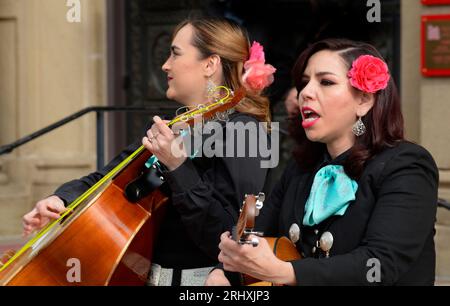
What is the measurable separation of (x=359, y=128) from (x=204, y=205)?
1.97 ft

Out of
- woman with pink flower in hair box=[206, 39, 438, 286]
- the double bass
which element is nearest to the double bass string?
the double bass

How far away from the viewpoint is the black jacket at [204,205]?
2.79m

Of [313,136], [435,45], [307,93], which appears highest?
[435,45]

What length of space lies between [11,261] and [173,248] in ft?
1.86

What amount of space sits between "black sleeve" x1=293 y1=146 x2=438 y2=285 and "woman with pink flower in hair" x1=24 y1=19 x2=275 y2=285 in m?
0.54

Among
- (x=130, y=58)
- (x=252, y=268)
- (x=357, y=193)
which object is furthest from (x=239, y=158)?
(x=130, y=58)

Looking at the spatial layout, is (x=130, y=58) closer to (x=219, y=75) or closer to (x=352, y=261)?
(x=219, y=75)

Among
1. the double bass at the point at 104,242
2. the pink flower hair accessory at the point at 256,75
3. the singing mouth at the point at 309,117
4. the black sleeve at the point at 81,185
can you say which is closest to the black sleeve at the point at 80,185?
the black sleeve at the point at 81,185

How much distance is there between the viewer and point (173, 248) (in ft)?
9.73

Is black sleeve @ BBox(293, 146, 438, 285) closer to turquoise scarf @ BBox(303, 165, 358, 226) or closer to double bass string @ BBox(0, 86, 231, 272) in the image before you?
turquoise scarf @ BBox(303, 165, 358, 226)

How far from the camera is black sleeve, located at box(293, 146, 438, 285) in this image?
7.33ft

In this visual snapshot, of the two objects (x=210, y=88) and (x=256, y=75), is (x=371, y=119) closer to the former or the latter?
(x=256, y=75)

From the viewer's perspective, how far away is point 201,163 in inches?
117

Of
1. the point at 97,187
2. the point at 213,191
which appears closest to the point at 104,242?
the point at 97,187
